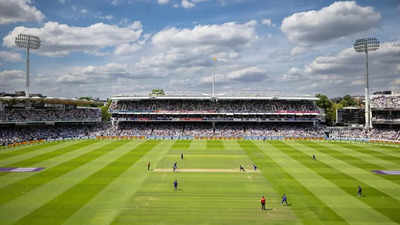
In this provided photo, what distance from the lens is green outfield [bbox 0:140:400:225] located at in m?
15.0

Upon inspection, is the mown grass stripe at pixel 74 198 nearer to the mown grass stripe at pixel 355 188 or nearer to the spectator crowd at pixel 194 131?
the mown grass stripe at pixel 355 188

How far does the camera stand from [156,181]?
22141mm

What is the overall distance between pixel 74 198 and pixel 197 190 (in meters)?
8.60

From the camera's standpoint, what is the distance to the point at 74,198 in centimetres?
1802

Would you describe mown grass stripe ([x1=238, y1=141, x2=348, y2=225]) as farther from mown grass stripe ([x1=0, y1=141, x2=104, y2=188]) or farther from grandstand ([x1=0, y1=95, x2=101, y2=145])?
grandstand ([x1=0, y1=95, x2=101, y2=145])

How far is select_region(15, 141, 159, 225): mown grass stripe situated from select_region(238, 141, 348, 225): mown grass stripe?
13.5 meters

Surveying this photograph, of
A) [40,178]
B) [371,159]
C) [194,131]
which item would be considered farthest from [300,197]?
[194,131]

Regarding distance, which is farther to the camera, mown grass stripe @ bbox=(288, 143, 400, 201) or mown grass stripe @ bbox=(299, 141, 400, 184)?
mown grass stripe @ bbox=(299, 141, 400, 184)

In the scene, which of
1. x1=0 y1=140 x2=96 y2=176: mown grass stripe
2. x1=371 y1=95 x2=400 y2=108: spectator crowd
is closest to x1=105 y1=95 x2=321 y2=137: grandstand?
x1=371 y1=95 x2=400 y2=108: spectator crowd

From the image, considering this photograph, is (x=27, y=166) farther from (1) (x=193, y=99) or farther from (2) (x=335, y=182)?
(1) (x=193, y=99)

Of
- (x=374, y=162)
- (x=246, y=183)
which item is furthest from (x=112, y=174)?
(x=374, y=162)

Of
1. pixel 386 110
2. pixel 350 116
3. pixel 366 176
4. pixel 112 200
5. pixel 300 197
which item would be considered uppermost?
pixel 386 110

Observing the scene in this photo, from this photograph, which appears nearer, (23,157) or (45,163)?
(45,163)

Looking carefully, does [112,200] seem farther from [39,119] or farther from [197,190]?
[39,119]
